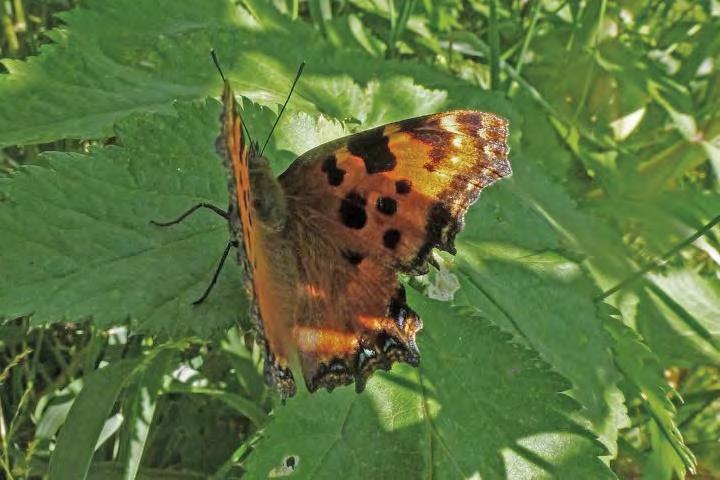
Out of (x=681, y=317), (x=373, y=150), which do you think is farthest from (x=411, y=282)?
(x=681, y=317)

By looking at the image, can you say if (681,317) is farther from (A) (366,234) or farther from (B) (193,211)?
(B) (193,211)

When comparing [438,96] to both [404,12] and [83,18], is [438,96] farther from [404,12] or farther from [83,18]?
[83,18]

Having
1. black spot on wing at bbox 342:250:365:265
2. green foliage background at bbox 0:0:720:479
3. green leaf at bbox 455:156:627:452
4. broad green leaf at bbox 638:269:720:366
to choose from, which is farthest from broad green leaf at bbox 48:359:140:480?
broad green leaf at bbox 638:269:720:366

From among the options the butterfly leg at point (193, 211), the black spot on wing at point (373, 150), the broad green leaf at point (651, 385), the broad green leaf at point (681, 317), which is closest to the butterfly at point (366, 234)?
the black spot on wing at point (373, 150)

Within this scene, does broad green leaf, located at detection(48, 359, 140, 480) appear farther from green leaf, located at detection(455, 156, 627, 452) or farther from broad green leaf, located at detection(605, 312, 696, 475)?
broad green leaf, located at detection(605, 312, 696, 475)

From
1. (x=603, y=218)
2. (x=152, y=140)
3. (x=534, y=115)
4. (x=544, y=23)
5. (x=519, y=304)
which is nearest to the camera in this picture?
(x=152, y=140)

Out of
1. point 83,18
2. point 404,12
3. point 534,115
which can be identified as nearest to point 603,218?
point 534,115
